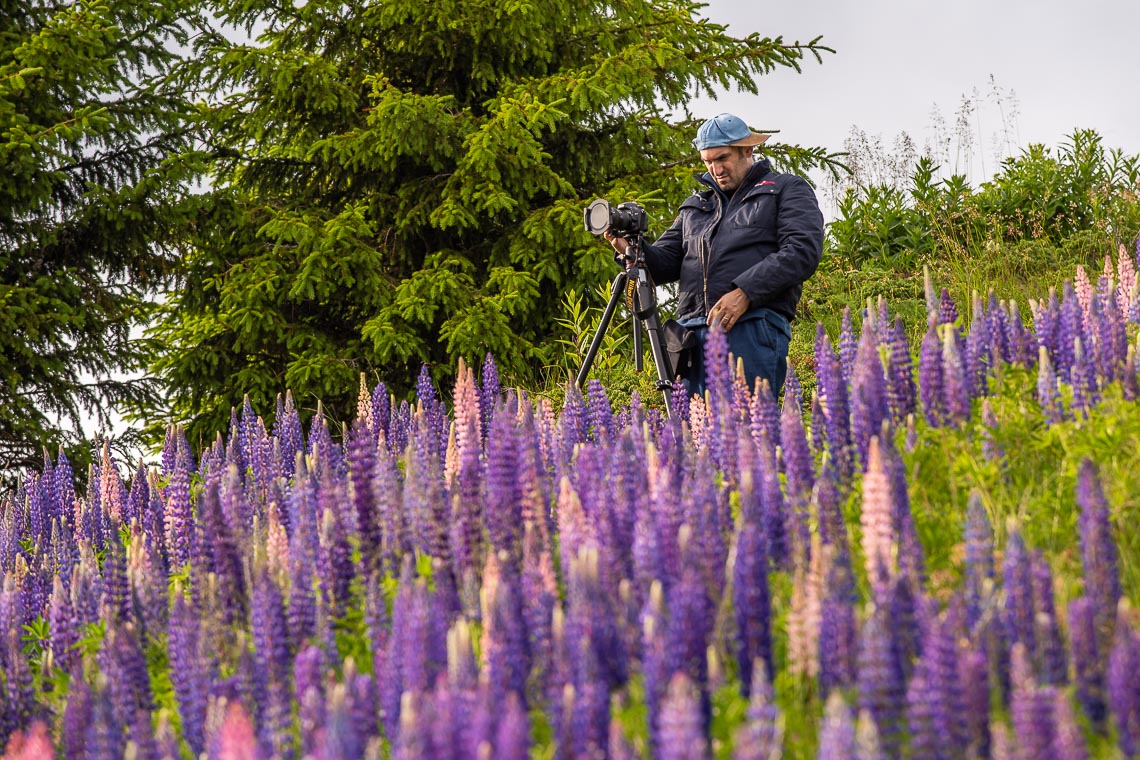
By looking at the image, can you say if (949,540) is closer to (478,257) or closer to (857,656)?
(857,656)

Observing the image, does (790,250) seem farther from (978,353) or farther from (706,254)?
(978,353)

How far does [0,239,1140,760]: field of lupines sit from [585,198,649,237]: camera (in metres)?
1.79

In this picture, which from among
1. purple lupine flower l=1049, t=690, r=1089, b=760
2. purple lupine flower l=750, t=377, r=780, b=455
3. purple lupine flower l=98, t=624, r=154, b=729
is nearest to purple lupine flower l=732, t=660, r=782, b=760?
purple lupine flower l=1049, t=690, r=1089, b=760

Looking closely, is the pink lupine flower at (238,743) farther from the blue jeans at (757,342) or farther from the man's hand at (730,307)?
the blue jeans at (757,342)

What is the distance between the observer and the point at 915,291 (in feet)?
40.1

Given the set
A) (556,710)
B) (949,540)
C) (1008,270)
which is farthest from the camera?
(1008,270)

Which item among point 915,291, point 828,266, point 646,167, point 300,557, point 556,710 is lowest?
point 556,710

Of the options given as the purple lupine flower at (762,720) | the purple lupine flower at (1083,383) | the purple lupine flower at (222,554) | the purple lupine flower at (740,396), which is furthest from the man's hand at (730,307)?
the purple lupine flower at (762,720)

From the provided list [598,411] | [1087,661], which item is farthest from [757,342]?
[1087,661]

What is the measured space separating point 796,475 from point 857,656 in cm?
137

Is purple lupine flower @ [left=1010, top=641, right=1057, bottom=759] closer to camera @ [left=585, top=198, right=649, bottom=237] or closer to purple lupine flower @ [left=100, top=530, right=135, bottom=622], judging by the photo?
purple lupine flower @ [left=100, top=530, right=135, bottom=622]

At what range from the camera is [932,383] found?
4.71m

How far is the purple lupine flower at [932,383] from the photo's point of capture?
469 centimetres

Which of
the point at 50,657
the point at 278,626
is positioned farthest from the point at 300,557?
the point at 50,657
